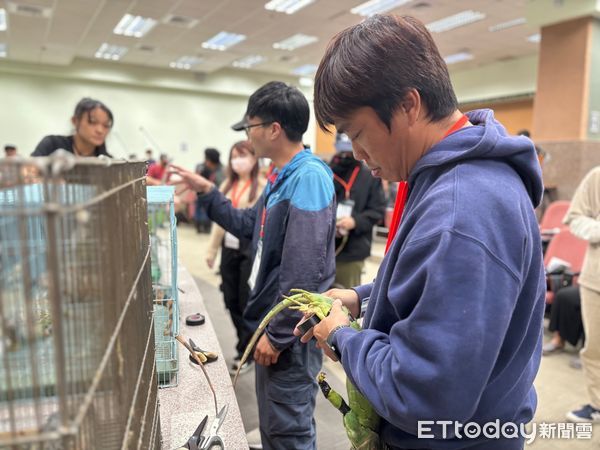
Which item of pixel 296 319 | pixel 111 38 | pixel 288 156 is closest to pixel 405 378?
pixel 296 319

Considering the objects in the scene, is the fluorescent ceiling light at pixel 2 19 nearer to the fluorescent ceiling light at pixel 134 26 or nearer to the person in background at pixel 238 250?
the fluorescent ceiling light at pixel 134 26

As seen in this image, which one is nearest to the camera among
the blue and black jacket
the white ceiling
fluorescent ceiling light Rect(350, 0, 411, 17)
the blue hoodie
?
the blue hoodie

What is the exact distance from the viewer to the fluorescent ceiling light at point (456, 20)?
280 inches

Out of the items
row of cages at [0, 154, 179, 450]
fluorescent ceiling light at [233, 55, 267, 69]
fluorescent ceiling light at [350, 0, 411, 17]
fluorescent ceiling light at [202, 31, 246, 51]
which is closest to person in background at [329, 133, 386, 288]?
row of cages at [0, 154, 179, 450]

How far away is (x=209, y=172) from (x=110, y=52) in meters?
5.63

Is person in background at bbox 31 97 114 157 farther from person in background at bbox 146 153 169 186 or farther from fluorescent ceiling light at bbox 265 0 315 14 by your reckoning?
fluorescent ceiling light at bbox 265 0 315 14

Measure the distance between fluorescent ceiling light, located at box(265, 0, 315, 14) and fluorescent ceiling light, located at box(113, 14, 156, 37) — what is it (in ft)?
7.32

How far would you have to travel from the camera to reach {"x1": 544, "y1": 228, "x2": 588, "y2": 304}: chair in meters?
3.10

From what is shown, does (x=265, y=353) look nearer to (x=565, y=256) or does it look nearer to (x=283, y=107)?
(x=283, y=107)

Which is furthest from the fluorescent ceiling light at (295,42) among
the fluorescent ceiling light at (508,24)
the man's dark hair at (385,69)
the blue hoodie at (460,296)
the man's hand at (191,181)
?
the blue hoodie at (460,296)

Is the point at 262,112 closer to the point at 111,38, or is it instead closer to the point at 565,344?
the point at 565,344

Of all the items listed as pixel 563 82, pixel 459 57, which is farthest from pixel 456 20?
pixel 459 57

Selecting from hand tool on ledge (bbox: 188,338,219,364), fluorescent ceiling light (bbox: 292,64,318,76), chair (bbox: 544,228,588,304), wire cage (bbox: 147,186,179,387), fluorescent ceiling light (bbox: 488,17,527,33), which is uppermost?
fluorescent ceiling light (bbox: 488,17,527,33)

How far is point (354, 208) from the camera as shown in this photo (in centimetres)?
275
